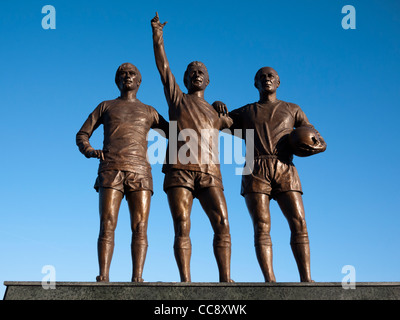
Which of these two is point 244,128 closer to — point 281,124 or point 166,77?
point 281,124

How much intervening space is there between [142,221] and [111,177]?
787 millimetres

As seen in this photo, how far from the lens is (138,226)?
7.75m

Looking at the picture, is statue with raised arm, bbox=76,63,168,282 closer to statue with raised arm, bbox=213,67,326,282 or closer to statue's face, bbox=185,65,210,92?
statue's face, bbox=185,65,210,92

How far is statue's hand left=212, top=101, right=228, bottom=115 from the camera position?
8.64 m

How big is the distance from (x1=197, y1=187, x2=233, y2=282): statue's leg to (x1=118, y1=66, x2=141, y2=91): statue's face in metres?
2.11

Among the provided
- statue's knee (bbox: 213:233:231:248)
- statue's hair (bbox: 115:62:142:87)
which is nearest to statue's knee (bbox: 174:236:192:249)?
statue's knee (bbox: 213:233:231:248)

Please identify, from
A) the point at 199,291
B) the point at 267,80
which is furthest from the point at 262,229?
the point at 267,80

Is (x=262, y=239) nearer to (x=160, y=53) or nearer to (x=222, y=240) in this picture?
(x=222, y=240)

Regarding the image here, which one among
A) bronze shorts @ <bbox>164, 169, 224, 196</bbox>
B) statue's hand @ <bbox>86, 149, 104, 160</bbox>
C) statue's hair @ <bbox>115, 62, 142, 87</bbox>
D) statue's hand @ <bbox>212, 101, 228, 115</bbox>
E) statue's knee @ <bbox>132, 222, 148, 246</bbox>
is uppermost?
statue's hair @ <bbox>115, 62, 142, 87</bbox>

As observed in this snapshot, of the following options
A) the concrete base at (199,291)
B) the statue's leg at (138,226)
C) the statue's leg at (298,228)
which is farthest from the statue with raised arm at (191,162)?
the statue's leg at (298,228)

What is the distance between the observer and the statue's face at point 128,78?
8.67m
